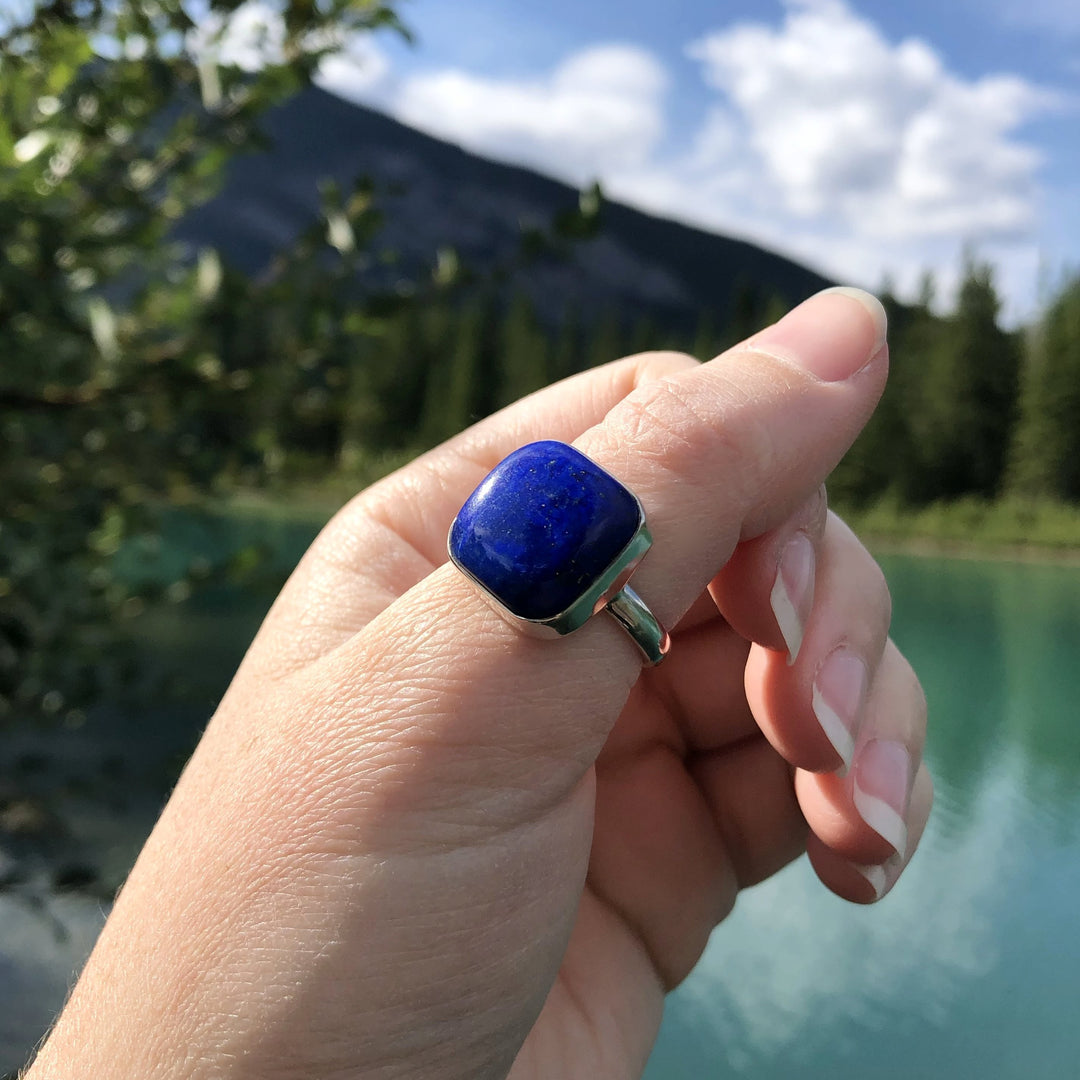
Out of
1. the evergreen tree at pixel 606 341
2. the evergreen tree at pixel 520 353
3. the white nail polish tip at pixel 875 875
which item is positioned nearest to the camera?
the white nail polish tip at pixel 875 875

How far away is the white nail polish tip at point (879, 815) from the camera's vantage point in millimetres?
1045

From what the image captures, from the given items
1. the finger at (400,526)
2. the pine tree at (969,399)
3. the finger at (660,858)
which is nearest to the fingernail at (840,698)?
the finger at (660,858)

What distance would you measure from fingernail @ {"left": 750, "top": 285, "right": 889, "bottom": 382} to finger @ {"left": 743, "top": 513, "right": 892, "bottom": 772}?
0.21m

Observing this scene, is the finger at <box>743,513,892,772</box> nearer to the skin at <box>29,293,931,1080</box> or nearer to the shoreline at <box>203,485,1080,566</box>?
the skin at <box>29,293,931,1080</box>

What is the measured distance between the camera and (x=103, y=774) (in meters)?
1.77

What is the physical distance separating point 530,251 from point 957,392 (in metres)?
21.7

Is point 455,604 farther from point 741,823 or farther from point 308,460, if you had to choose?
point 308,460

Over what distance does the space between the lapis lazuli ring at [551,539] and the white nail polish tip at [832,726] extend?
0.42 m

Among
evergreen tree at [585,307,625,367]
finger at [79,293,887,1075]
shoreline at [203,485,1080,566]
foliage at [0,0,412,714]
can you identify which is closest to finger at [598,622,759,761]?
finger at [79,293,887,1075]

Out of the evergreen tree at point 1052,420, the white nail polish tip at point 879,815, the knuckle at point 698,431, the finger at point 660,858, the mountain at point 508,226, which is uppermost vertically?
the mountain at point 508,226

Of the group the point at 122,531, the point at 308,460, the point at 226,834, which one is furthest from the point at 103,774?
the point at 226,834

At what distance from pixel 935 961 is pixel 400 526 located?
7.50 feet

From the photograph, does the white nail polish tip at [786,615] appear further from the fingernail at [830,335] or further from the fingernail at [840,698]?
the fingernail at [830,335]

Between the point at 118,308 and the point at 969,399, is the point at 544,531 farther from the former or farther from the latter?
the point at 969,399
